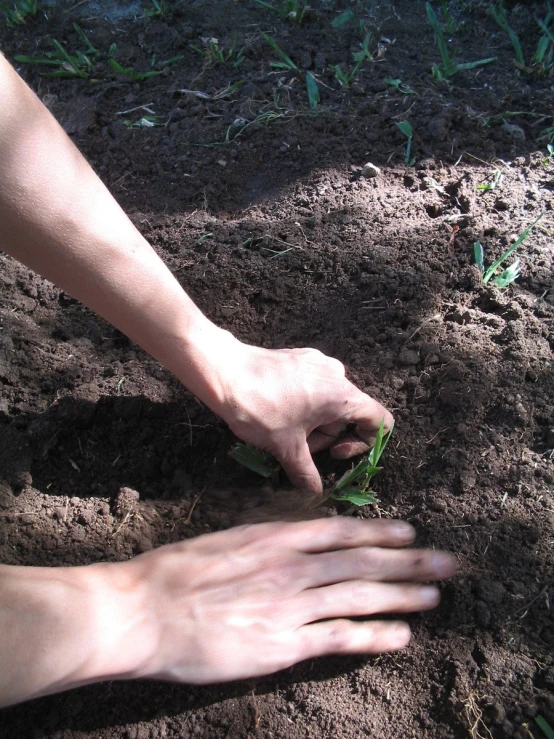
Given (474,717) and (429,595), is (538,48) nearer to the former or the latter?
(429,595)

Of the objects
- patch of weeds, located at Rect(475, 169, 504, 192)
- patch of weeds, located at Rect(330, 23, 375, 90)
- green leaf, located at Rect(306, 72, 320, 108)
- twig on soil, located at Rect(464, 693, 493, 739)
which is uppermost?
green leaf, located at Rect(306, 72, 320, 108)

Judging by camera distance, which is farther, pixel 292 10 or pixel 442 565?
pixel 292 10

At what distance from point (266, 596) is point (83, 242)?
92 cm

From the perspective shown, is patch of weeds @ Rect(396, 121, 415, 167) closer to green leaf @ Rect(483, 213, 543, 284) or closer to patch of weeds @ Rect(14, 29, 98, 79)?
green leaf @ Rect(483, 213, 543, 284)

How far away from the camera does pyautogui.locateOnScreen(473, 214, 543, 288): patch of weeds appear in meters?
2.17

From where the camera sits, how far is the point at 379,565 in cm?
164

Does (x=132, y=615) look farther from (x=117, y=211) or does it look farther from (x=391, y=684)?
(x=117, y=211)

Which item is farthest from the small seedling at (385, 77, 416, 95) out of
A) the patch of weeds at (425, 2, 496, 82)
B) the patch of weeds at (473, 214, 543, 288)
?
the patch of weeds at (473, 214, 543, 288)

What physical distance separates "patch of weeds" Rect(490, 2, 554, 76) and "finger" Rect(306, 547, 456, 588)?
2.22 metres

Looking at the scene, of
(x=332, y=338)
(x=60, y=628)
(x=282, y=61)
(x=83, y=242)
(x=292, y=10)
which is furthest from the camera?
(x=292, y=10)

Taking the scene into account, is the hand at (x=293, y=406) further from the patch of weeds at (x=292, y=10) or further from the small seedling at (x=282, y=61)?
the patch of weeds at (x=292, y=10)

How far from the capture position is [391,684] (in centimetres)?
160

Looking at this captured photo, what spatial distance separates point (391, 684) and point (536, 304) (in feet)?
4.08

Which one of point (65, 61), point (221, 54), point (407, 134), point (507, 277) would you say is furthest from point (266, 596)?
point (65, 61)
